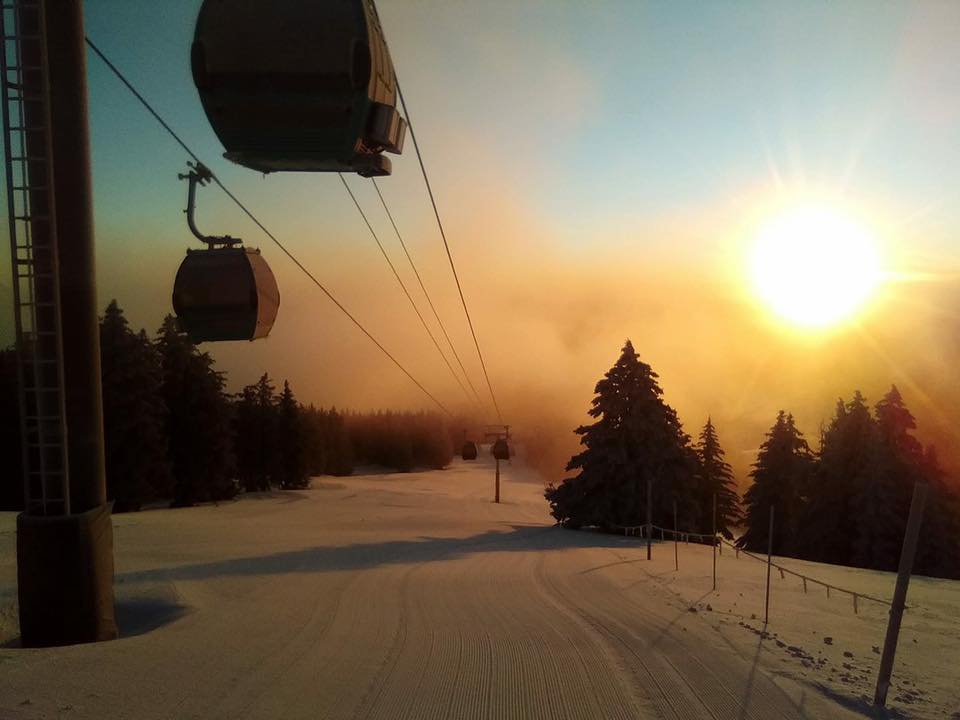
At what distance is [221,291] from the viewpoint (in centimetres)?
820

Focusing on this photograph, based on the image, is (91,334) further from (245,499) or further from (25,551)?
(245,499)

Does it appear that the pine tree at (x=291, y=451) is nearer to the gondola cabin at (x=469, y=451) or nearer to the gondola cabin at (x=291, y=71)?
the gondola cabin at (x=469, y=451)

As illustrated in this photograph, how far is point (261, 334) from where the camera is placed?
347 inches

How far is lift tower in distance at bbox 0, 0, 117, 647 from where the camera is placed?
306 inches

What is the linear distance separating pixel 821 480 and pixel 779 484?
25.0 feet

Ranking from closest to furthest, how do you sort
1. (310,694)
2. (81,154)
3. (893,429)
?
1. (310,694)
2. (81,154)
3. (893,429)

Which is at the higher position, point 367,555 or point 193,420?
point 193,420

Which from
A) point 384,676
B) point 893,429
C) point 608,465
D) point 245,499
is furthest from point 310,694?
point 245,499

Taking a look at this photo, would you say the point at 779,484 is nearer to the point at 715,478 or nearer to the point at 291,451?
the point at 715,478

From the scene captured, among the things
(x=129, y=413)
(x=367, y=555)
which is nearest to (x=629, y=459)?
(x=367, y=555)

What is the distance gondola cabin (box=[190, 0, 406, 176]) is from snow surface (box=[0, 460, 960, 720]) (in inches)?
186

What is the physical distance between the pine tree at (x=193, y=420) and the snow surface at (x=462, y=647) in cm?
2790

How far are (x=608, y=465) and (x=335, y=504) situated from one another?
64.0 ft

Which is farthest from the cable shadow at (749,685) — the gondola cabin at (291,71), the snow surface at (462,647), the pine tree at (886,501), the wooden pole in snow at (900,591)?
the pine tree at (886,501)
